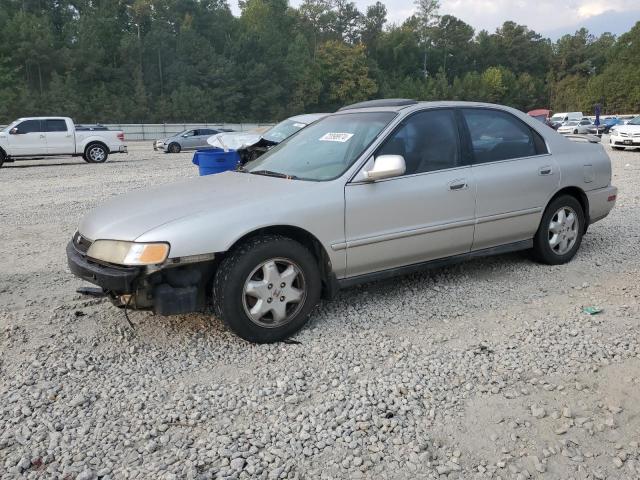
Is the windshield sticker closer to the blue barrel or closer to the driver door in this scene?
the driver door

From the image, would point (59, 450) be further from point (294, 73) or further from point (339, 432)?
point (294, 73)

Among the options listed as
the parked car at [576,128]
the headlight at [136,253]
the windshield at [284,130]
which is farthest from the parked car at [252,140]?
the parked car at [576,128]

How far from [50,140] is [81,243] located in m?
17.0

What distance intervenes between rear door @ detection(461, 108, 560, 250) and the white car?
16149 millimetres

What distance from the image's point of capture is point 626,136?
18828mm

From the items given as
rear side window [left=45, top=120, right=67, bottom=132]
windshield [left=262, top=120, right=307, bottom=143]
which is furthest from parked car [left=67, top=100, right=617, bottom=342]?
rear side window [left=45, top=120, right=67, bottom=132]

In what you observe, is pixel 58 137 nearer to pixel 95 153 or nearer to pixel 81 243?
pixel 95 153

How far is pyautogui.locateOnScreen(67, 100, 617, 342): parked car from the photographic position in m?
3.35

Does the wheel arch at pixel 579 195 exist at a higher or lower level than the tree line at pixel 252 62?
lower

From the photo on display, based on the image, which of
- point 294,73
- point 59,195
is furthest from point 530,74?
point 59,195

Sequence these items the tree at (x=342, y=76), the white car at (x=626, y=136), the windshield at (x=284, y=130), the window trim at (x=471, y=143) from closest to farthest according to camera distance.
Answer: the window trim at (x=471, y=143) → the windshield at (x=284, y=130) → the white car at (x=626, y=136) → the tree at (x=342, y=76)

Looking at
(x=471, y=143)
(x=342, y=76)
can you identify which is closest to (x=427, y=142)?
(x=471, y=143)

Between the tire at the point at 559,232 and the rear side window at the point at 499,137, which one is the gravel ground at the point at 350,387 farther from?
the rear side window at the point at 499,137

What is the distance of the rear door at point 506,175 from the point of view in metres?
4.52
